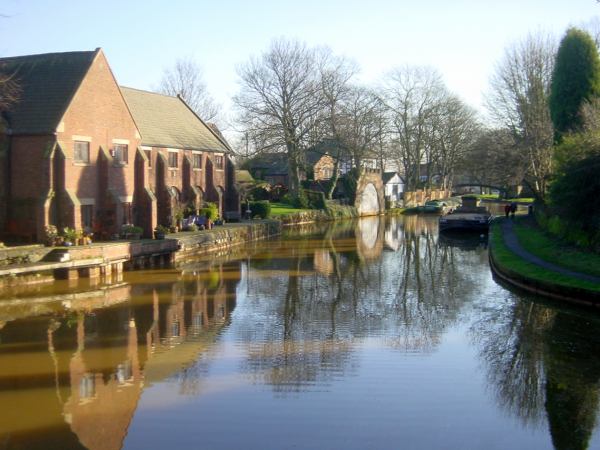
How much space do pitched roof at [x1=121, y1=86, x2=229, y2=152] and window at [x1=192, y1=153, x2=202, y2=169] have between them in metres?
0.51

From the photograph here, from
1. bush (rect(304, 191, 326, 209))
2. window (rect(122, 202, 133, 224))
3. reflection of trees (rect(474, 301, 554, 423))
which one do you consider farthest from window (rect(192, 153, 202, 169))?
reflection of trees (rect(474, 301, 554, 423))

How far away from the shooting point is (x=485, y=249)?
130ft

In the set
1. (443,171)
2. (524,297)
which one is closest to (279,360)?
(524,297)

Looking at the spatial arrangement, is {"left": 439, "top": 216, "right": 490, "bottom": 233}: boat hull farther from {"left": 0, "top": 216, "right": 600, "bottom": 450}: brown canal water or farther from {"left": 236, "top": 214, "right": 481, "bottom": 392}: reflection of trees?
{"left": 0, "top": 216, "right": 600, "bottom": 450}: brown canal water

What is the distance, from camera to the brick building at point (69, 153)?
28.4 meters

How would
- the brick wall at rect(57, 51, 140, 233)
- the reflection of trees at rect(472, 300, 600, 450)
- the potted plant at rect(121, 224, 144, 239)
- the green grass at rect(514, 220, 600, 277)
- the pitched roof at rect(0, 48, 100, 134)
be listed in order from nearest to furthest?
the reflection of trees at rect(472, 300, 600, 450) → the green grass at rect(514, 220, 600, 277) → the pitched roof at rect(0, 48, 100, 134) → the brick wall at rect(57, 51, 140, 233) → the potted plant at rect(121, 224, 144, 239)

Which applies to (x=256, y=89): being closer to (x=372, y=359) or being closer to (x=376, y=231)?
(x=376, y=231)

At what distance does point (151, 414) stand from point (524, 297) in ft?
48.7

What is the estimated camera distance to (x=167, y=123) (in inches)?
1694

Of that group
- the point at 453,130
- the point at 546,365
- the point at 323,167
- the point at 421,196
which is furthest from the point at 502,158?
the point at 421,196

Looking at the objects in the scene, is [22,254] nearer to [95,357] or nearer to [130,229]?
[130,229]

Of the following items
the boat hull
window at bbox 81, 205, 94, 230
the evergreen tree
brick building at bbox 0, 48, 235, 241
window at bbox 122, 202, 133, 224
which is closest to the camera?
brick building at bbox 0, 48, 235, 241

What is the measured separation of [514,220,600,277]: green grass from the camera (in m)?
23.4

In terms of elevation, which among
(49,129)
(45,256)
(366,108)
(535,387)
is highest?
(366,108)
